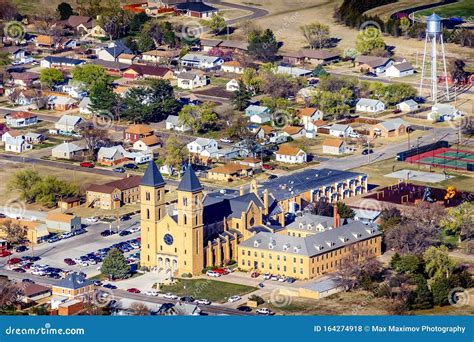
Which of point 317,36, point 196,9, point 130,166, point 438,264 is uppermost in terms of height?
point 196,9

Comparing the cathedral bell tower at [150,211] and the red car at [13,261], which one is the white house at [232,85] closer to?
the cathedral bell tower at [150,211]

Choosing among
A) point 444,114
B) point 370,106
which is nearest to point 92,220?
point 370,106

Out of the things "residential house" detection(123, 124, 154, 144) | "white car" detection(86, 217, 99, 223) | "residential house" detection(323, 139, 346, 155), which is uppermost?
"residential house" detection(123, 124, 154, 144)

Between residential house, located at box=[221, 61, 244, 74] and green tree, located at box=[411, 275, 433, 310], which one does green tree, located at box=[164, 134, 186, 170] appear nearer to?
green tree, located at box=[411, 275, 433, 310]

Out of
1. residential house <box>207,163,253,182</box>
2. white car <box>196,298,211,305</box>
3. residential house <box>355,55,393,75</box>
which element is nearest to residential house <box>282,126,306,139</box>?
residential house <box>207,163,253,182</box>

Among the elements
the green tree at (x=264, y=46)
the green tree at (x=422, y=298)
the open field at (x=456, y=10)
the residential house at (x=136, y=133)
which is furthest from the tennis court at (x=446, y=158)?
the open field at (x=456, y=10)

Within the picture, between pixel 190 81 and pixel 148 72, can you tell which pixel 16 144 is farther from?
pixel 148 72
